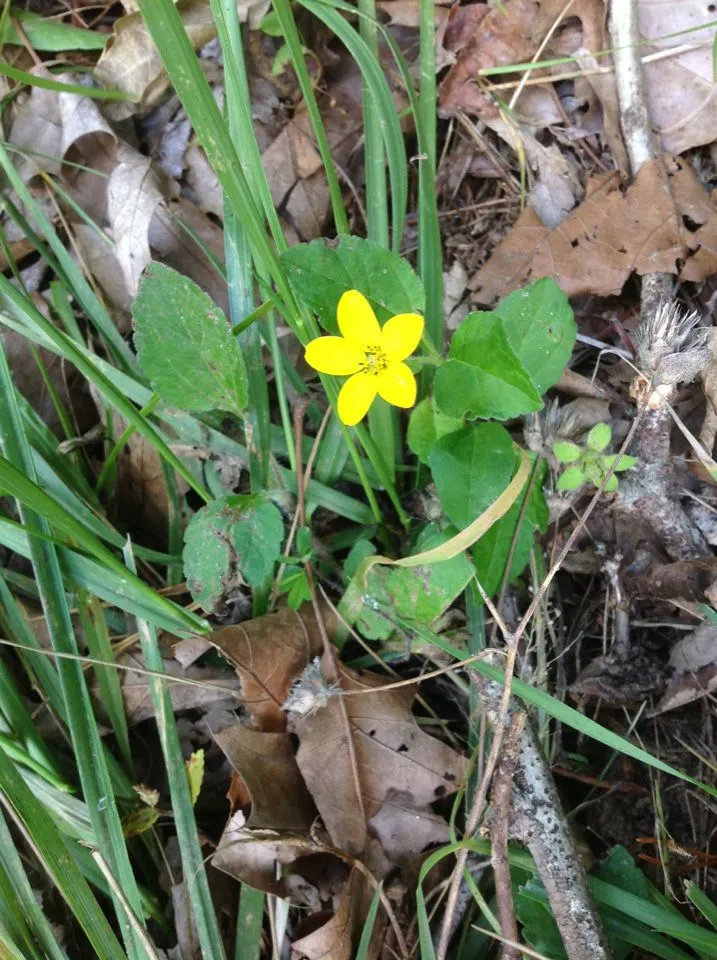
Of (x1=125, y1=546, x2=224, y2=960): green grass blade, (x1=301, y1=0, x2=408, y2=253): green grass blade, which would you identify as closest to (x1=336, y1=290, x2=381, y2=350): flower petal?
(x1=301, y1=0, x2=408, y2=253): green grass blade

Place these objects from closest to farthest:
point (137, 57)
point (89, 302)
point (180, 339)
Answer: point (180, 339)
point (89, 302)
point (137, 57)

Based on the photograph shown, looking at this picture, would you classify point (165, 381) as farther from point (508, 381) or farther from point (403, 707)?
point (403, 707)

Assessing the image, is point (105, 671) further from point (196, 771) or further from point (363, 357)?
point (363, 357)

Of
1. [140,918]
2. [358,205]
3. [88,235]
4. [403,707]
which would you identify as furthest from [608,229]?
[140,918]

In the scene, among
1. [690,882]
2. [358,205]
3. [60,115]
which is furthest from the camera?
[60,115]

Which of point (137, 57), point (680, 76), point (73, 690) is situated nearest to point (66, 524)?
point (73, 690)

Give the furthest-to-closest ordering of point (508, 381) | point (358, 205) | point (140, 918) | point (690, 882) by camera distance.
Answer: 1. point (358, 205)
2. point (140, 918)
3. point (690, 882)
4. point (508, 381)

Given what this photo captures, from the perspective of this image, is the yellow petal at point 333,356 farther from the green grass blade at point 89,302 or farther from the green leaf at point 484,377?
the green grass blade at point 89,302
